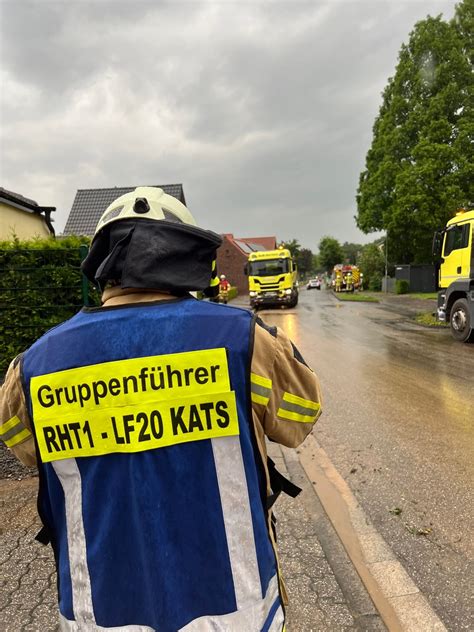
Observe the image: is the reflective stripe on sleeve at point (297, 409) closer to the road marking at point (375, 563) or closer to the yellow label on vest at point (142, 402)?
the yellow label on vest at point (142, 402)

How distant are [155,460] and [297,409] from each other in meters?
0.43

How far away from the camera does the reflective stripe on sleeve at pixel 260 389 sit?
1.14 m

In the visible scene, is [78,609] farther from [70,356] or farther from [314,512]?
[314,512]

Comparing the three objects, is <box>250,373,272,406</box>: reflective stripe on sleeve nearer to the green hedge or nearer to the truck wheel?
the green hedge

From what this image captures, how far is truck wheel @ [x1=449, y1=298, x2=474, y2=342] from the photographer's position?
10.0 m

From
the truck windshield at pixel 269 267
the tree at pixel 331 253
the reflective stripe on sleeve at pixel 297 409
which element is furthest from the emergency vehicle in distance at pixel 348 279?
the tree at pixel 331 253

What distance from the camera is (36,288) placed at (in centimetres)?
591

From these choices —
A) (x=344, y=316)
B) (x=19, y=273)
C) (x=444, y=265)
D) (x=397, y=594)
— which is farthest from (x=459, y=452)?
(x=344, y=316)

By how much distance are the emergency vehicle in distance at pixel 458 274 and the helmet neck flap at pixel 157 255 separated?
10.0 metres

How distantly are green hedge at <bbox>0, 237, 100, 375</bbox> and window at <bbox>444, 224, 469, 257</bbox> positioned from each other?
8559 millimetres

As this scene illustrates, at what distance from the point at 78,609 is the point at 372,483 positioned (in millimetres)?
2885

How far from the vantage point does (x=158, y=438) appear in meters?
1.09

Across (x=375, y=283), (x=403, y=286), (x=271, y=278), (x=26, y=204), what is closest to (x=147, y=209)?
(x=26, y=204)

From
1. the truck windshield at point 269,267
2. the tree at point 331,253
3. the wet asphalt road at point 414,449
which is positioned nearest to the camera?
the wet asphalt road at point 414,449
